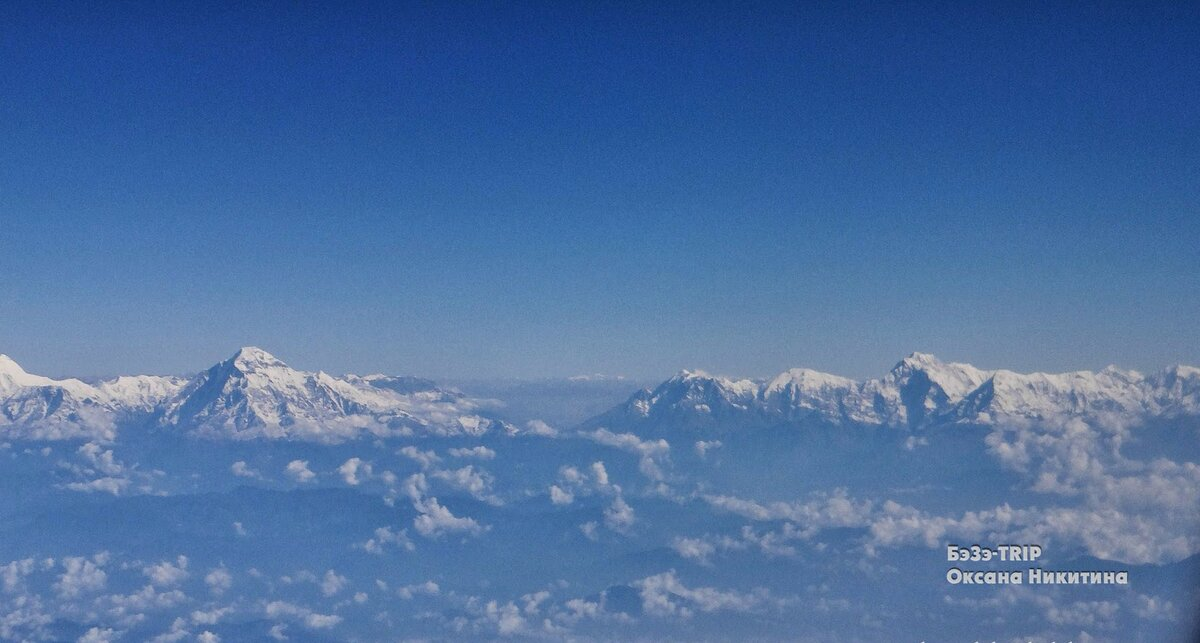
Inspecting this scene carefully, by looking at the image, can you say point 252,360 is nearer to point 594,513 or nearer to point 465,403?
point 465,403

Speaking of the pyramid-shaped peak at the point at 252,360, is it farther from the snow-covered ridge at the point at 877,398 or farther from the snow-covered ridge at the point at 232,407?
the snow-covered ridge at the point at 877,398

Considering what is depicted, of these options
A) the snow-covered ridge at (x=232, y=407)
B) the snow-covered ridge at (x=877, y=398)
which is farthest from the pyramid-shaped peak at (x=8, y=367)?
the snow-covered ridge at (x=877, y=398)

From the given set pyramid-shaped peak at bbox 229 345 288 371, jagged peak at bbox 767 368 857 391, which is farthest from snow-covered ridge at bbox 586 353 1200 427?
pyramid-shaped peak at bbox 229 345 288 371

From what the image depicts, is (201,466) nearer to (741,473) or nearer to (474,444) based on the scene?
(474,444)

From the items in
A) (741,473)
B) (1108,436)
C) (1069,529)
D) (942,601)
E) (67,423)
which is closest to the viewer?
(1069,529)

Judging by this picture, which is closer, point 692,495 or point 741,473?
point 692,495

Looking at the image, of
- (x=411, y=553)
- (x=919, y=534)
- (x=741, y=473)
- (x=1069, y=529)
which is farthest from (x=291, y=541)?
(x=1069, y=529)

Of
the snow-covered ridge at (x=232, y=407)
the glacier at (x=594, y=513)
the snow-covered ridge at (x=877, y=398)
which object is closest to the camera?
A: the glacier at (x=594, y=513)
